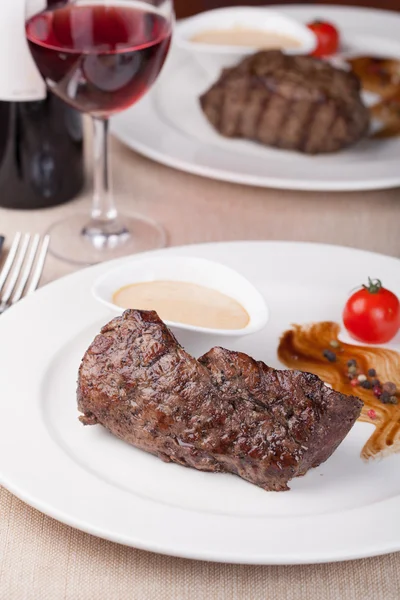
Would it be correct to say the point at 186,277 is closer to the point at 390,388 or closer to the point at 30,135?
the point at 390,388

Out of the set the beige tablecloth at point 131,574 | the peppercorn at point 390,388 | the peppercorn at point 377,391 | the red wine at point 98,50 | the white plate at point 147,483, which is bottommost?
the beige tablecloth at point 131,574

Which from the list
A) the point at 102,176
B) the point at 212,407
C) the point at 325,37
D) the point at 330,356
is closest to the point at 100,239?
the point at 102,176

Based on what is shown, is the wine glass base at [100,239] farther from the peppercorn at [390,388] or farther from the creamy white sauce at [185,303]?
the peppercorn at [390,388]

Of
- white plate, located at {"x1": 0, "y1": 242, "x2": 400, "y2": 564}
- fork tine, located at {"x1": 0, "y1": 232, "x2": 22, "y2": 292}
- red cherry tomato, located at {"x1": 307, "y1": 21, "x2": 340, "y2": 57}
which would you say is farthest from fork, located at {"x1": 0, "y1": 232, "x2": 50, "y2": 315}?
red cherry tomato, located at {"x1": 307, "y1": 21, "x2": 340, "y2": 57}

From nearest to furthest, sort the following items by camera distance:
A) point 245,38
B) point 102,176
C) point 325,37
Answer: point 102,176 → point 245,38 → point 325,37

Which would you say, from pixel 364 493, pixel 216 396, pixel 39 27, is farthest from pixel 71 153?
pixel 364 493

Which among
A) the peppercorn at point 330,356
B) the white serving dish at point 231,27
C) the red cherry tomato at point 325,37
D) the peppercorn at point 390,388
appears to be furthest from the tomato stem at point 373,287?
the red cherry tomato at point 325,37
